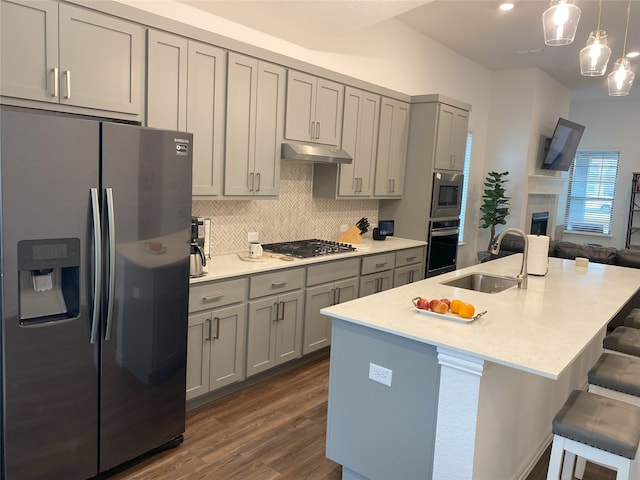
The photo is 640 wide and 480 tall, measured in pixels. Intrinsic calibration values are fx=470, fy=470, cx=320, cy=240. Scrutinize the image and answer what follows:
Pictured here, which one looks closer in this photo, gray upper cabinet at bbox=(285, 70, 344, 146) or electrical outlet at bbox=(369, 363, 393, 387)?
electrical outlet at bbox=(369, 363, 393, 387)

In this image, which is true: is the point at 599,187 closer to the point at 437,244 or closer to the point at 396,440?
the point at 437,244

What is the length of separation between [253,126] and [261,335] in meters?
1.54

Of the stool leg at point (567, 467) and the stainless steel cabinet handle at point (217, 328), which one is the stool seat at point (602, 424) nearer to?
the stool leg at point (567, 467)

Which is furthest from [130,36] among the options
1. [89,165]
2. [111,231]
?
[111,231]

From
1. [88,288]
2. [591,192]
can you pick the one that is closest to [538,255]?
[88,288]

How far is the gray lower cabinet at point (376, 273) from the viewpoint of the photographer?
4.35 meters

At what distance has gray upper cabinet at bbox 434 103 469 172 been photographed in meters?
5.08

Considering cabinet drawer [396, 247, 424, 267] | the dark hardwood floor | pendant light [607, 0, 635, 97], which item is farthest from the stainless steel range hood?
pendant light [607, 0, 635, 97]

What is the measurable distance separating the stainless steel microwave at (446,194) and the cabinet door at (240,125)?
7.87ft

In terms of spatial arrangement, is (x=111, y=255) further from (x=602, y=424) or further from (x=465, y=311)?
(x=602, y=424)

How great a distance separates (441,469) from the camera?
6.47 ft

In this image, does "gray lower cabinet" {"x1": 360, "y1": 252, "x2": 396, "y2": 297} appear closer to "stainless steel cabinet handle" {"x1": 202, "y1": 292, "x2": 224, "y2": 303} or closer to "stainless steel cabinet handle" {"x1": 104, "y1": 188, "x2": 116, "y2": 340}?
"stainless steel cabinet handle" {"x1": 202, "y1": 292, "x2": 224, "y2": 303}

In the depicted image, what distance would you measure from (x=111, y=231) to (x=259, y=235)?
6.47ft

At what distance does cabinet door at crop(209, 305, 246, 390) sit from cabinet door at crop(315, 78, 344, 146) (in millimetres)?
1740
